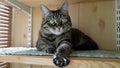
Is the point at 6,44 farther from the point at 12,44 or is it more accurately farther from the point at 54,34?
the point at 54,34

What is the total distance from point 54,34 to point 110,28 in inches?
15.2

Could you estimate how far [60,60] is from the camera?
0.65m

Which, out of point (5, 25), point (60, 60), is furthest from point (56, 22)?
point (5, 25)

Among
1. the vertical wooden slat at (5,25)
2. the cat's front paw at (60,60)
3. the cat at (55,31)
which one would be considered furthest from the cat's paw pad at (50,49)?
the vertical wooden slat at (5,25)

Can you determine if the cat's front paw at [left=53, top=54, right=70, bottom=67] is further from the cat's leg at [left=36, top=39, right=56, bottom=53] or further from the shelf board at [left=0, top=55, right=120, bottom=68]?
the cat's leg at [left=36, top=39, right=56, bottom=53]

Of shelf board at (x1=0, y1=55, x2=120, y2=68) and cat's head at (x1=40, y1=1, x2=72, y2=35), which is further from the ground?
cat's head at (x1=40, y1=1, x2=72, y2=35)

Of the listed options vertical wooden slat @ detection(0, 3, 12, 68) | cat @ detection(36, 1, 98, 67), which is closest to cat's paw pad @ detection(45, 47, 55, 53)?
cat @ detection(36, 1, 98, 67)

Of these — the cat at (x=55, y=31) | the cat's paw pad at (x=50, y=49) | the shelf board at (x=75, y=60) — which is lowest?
the shelf board at (x=75, y=60)

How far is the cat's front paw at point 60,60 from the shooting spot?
25.6 inches

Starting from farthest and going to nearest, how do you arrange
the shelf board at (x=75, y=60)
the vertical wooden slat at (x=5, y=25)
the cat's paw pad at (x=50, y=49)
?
1. the vertical wooden slat at (x=5, y=25)
2. the cat's paw pad at (x=50, y=49)
3. the shelf board at (x=75, y=60)

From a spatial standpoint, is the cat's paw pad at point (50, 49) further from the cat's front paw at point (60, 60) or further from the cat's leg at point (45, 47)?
the cat's front paw at point (60, 60)

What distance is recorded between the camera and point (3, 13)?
1290 mm

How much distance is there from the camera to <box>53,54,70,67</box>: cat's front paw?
2.13 feet

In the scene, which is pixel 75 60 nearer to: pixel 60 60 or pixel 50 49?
pixel 60 60
